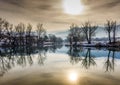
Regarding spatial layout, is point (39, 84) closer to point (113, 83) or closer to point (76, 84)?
point (76, 84)

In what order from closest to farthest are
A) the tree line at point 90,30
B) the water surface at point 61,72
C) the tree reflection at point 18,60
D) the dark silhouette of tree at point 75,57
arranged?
the water surface at point 61,72
the tree reflection at point 18,60
the dark silhouette of tree at point 75,57
the tree line at point 90,30

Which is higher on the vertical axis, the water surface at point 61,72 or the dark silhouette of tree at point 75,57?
the water surface at point 61,72

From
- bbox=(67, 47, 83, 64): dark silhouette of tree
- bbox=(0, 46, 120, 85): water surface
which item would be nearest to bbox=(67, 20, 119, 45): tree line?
bbox=(67, 47, 83, 64): dark silhouette of tree

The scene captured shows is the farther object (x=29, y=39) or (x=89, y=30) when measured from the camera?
(x=29, y=39)

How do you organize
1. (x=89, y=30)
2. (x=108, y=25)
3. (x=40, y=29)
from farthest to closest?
→ (x=40, y=29), (x=89, y=30), (x=108, y=25)

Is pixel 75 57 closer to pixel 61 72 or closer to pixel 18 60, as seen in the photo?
pixel 18 60

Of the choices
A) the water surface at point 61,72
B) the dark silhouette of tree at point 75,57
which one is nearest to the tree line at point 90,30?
the dark silhouette of tree at point 75,57

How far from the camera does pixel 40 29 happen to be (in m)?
99.2

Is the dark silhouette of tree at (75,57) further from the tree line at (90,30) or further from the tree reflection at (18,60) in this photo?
the tree line at (90,30)

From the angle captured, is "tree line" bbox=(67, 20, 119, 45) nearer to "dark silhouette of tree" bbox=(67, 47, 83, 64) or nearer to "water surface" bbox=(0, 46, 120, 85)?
"dark silhouette of tree" bbox=(67, 47, 83, 64)

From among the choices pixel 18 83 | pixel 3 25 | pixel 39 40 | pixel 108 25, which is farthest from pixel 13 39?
pixel 18 83

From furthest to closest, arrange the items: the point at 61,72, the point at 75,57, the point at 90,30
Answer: the point at 90,30
the point at 75,57
the point at 61,72

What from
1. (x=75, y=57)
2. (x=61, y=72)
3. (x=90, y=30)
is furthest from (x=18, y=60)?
(x=90, y=30)

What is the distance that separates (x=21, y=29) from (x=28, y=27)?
4.19m
